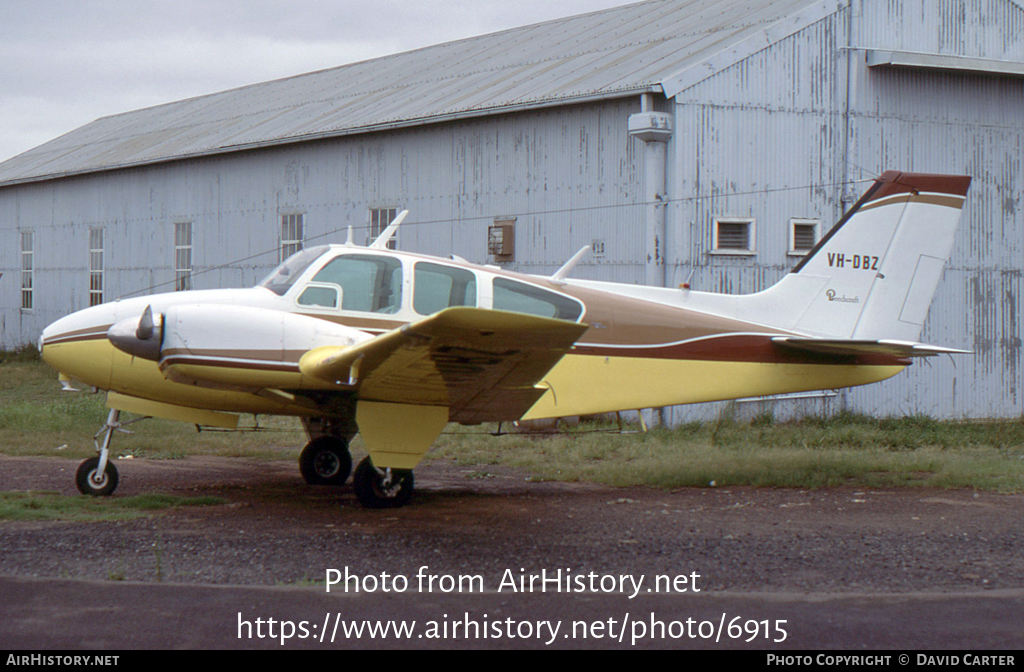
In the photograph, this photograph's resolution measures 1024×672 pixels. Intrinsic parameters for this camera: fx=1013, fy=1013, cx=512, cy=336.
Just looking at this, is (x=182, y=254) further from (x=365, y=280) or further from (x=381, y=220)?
(x=365, y=280)

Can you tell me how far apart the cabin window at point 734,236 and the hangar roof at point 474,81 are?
205 centimetres

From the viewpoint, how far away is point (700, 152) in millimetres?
14086

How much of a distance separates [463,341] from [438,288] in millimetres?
2307

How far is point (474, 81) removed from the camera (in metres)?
19.0

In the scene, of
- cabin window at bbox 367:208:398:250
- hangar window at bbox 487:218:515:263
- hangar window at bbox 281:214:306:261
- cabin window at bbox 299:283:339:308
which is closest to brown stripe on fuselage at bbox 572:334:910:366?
cabin window at bbox 299:283:339:308

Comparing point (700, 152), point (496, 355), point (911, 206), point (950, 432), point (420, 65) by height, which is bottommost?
point (950, 432)

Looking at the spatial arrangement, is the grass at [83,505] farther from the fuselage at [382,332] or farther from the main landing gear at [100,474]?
the fuselage at [382,332]

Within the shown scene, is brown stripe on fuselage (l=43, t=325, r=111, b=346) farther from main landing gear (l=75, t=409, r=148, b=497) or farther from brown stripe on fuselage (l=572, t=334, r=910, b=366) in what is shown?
brown stripe on fuselage (l=572, t=334, r=910, b=366)

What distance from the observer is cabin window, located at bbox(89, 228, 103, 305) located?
2619 centimetres

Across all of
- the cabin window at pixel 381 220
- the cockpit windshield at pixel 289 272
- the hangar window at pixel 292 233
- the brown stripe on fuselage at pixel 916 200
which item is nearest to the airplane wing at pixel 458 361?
the cockpit windshield at pixel 289 272

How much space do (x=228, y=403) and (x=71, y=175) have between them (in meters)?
20.9

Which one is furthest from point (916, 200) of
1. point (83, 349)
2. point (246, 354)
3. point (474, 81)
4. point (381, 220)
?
point (474, 81)
